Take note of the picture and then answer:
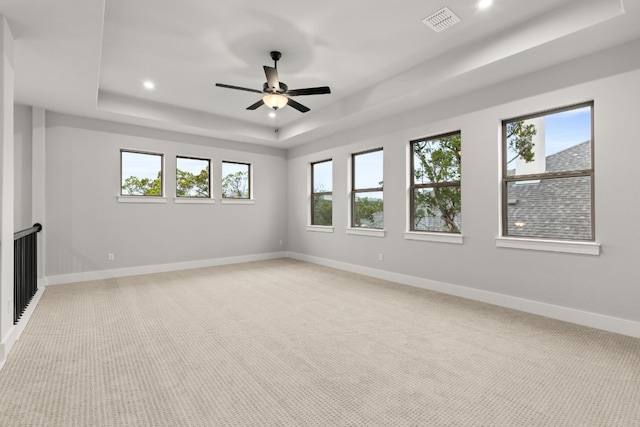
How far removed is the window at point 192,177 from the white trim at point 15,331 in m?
2.86

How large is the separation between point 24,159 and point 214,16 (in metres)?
3.86

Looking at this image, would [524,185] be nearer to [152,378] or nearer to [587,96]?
[587,96]

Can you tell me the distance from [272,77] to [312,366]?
2.99m

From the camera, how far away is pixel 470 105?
4.20 meters

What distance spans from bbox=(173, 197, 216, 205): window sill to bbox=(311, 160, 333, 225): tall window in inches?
83.6

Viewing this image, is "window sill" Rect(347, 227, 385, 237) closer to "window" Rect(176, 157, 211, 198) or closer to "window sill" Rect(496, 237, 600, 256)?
"window sill" Rect(496, 237, 600, 256)

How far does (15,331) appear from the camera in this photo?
2.91m

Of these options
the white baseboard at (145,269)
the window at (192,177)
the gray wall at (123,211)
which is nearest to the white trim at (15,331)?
the white baseboard at (145,269)

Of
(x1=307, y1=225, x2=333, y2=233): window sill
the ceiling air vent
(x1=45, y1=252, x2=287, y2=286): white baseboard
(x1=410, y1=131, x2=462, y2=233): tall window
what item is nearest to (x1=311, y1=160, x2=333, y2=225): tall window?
(x1=307, y1=225, x2=333, y2=233): window sill

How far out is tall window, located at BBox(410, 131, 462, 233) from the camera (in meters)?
4.52

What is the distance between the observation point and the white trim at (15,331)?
96.7 inches

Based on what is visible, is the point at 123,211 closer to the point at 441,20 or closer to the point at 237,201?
the point at 237,201

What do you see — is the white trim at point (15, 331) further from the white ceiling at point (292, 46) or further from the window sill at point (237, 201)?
the window sill at point (237, 201)

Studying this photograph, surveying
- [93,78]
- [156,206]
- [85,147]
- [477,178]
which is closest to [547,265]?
[477,178]
